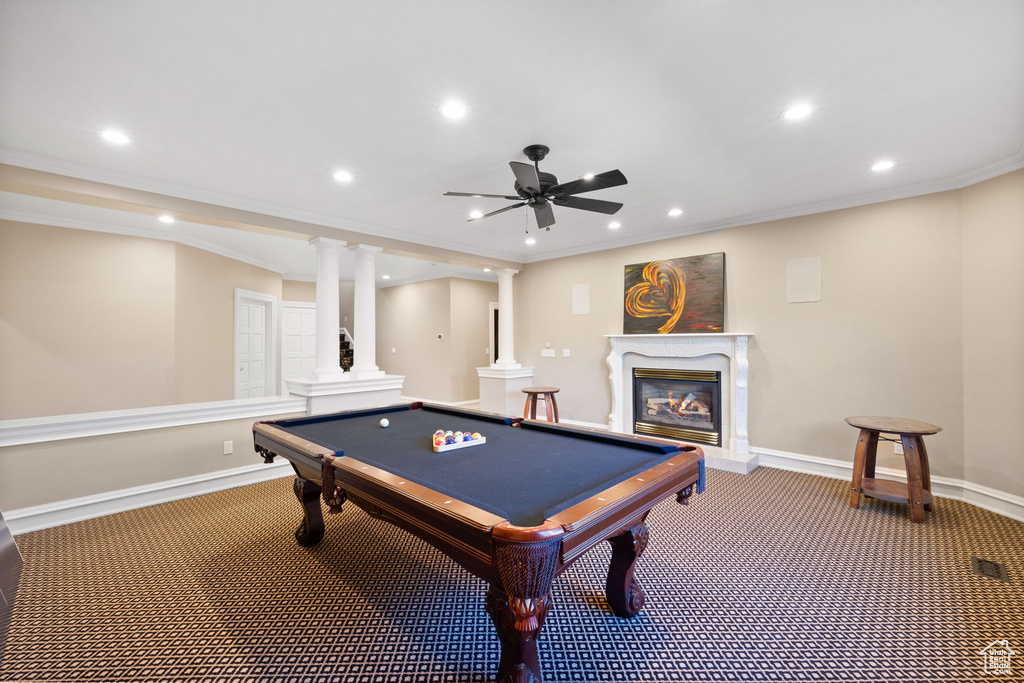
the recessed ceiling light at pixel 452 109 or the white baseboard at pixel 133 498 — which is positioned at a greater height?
the recessed ceiling light at pixel 452 109

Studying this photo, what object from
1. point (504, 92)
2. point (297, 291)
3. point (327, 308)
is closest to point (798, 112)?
point (504, 92)

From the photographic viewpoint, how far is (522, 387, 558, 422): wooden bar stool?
507cm

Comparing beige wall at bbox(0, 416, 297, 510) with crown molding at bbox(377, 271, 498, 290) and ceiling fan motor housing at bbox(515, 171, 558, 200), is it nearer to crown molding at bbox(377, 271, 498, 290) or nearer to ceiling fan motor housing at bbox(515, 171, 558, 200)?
ceiling fan motor housing at bbox(515, 171, 558, 200)

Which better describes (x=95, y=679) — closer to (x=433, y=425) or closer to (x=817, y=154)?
(x=433, y=425)

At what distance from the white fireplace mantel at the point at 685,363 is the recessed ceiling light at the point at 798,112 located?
2.31m

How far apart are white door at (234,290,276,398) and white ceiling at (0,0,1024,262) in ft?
9.46

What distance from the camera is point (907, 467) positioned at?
2.89m

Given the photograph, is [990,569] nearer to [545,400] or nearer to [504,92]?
[504,92]

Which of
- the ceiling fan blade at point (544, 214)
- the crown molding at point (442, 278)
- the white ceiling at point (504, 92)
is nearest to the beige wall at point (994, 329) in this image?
the white ceiling at point (504, 92)

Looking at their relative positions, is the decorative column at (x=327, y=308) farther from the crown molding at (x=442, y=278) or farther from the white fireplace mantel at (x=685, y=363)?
the white fireplace mantel at (x=685, y=363)

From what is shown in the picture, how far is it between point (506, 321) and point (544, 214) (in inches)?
129

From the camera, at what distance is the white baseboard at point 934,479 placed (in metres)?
2.97

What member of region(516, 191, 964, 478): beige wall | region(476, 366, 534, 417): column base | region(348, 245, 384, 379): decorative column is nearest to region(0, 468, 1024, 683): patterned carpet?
region(516, 191, 964, 478): beige wall

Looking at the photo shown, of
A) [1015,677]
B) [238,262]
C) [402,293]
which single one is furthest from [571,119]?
[402,293]
